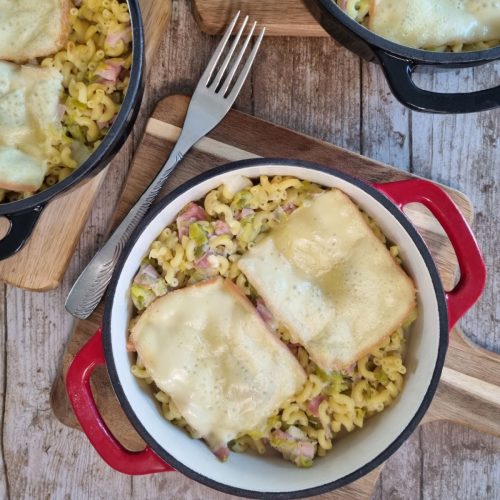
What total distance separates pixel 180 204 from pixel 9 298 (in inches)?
23.5

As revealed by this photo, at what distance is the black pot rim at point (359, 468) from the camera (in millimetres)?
1378

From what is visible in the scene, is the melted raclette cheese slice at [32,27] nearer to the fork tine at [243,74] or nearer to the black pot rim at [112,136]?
the black pot rim at [112,136]

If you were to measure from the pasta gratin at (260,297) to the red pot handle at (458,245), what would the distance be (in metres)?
0.13

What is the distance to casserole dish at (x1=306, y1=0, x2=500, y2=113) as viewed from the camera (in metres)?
1.34

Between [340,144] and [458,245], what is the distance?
45cm

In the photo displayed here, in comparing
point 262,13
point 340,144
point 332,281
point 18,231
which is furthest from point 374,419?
point 262,13

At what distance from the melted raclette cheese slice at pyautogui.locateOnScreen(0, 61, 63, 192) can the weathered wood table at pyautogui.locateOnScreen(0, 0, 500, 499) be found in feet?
0.81

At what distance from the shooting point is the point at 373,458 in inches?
55.6

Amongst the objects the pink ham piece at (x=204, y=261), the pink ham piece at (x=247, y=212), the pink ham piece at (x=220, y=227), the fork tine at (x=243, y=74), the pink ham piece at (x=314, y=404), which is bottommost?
the pink ham piece at (x=314, y=404)

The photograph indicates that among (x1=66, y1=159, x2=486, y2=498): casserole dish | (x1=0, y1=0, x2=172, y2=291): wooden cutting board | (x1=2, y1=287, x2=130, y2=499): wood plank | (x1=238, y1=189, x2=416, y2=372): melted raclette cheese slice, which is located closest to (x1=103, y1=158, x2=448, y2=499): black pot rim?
(x1=66, y1=159, x2=486, y2=498): casserole dish

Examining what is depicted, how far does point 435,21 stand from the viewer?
1.48 metres

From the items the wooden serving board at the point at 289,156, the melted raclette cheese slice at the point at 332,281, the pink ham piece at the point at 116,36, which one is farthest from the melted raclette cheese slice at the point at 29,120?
the melted raclette cheese slice at the point at 332,281

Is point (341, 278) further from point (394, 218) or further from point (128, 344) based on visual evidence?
point (128, 344)

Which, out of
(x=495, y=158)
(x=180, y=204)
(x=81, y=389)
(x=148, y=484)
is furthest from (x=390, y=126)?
(x=148, y=484)
